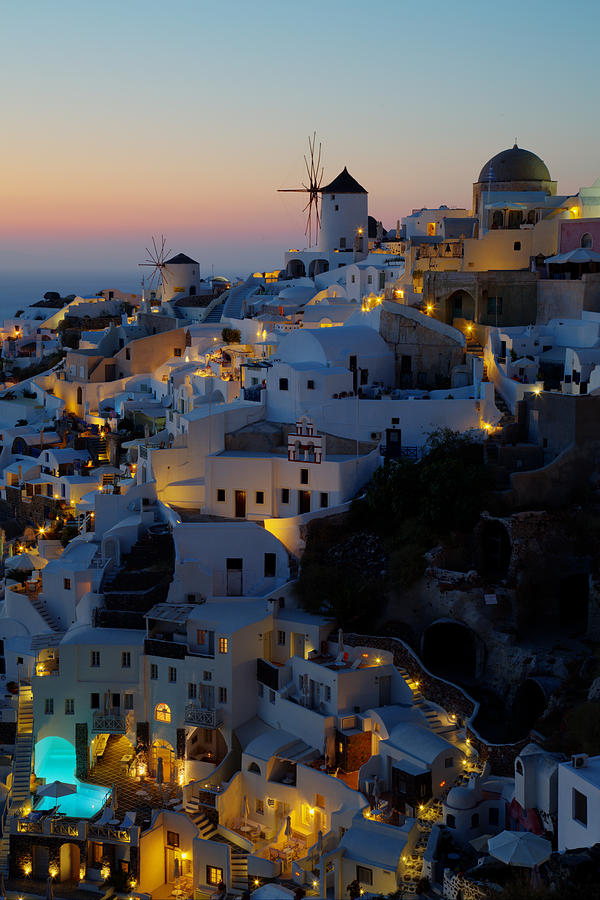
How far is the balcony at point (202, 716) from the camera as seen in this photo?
27.6 m

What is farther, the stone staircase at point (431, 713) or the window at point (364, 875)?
the stone staircase at point (431, 713)

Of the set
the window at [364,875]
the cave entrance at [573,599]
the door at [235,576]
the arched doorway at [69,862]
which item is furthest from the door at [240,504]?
the window at [364,875]

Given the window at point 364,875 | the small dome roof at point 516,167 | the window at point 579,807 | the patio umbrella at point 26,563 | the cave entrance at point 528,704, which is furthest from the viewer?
the small dome roof at point 516,167

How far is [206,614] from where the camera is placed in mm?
28891

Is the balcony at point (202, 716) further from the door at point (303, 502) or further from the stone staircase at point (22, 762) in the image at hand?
the door at point (303, 502)

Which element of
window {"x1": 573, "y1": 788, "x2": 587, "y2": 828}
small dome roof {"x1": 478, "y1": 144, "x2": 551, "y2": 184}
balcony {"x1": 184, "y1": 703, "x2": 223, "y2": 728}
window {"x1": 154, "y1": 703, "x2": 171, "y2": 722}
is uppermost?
small dome roof {"x1": 478, "y1": 144, "x2": 551, "y2": 184}

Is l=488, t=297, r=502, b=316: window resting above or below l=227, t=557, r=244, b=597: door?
above

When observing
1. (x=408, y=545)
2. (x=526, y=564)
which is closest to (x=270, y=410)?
Answer: (x=408, y=545)

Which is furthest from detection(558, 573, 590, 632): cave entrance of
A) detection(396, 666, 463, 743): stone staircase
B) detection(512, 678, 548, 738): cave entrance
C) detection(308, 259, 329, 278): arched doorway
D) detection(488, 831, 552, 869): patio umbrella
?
detection(308, 259, 329, 278): arched doorway

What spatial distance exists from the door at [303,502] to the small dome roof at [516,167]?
18815mm

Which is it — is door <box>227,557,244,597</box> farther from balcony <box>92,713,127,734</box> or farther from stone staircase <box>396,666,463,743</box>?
stone staircase <box>396,666,463,743</box>

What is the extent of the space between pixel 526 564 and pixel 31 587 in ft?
46.8

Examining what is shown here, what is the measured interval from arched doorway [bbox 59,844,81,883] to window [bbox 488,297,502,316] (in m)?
19.7

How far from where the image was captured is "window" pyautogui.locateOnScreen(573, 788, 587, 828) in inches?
746
